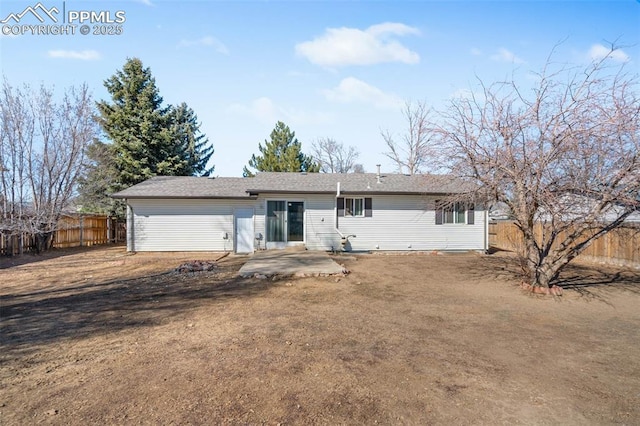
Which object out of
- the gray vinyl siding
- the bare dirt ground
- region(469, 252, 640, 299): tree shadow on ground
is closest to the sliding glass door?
the gray vinyl siding

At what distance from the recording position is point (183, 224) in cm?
1430

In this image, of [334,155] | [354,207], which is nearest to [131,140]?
[354,207]

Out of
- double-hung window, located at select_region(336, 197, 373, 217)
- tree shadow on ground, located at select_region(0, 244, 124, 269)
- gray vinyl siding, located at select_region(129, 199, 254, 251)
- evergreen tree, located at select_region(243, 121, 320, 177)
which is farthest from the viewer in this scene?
evergreen tree, located at select_region(243, 121, 320, 177)

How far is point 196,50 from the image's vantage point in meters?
9.07

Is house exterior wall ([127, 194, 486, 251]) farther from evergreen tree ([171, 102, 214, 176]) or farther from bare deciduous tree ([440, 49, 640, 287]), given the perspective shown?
evergreen tree ([171, 102, 214, 176])

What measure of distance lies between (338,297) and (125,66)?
75.1 feet

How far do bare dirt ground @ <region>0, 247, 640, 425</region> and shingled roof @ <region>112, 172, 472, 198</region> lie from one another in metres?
6.11

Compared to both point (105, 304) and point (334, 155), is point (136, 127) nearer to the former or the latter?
point (105, 304)

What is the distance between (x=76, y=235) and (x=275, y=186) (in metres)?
11.4

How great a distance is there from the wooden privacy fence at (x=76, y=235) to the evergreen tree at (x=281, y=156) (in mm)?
10429

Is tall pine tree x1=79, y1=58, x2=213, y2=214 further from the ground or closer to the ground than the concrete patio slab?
further from the ground

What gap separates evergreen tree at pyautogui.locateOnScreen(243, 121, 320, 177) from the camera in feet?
79.4

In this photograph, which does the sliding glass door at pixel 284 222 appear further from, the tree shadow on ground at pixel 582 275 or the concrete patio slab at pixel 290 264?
the tree shadow on ground at pixel 582 275

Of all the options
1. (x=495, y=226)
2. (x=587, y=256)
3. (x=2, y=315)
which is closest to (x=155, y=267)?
(x=2, y=315)
